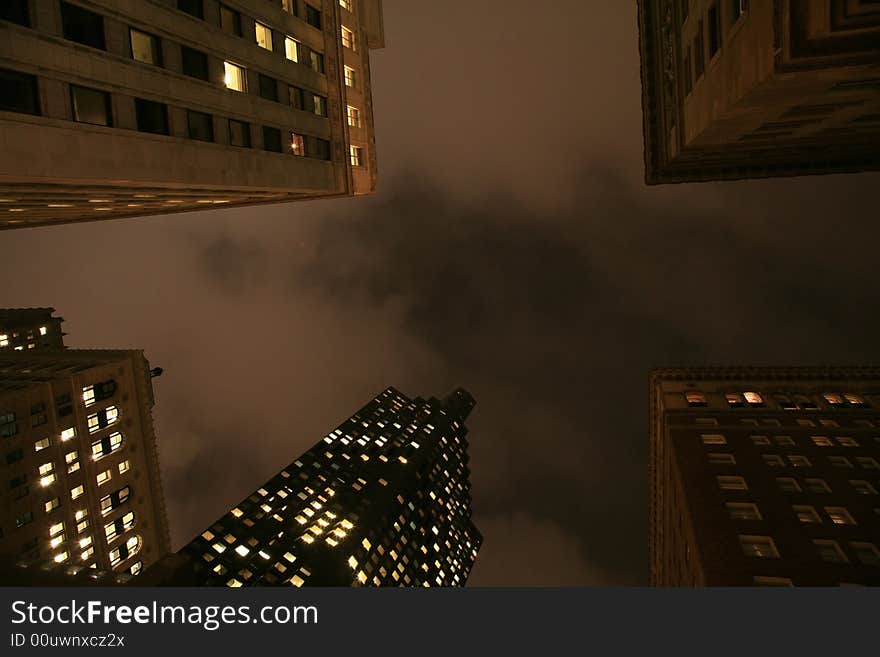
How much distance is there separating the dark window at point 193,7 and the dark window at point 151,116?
5200mm

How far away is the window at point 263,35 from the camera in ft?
90.5

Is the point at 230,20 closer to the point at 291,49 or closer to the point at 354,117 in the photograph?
the point at 291,49

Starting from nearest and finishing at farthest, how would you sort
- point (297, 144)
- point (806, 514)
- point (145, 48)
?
1. point (145, 48)
2. point (297, 144)
3. point (806, 514)

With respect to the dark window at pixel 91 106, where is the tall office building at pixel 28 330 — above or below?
below

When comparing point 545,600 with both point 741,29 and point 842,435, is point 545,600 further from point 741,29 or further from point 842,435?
point 842,435

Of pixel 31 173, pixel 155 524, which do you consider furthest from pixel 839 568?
pixel 155 524

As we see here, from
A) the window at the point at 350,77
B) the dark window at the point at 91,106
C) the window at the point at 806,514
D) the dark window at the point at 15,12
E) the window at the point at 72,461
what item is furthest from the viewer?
the window at the point at 72,461

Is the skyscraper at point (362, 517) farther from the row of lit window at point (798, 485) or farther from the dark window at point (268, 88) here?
the row of lit window at point (798, 485)

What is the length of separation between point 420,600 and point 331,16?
3618cm

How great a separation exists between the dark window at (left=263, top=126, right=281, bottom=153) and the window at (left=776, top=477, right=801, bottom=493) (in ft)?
141

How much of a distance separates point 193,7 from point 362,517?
265ft

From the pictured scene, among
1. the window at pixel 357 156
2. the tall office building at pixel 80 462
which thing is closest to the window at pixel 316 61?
the window at pixel 357 156

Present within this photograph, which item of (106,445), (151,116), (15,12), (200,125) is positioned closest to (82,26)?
(15,12)

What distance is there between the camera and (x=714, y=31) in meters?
22.4
